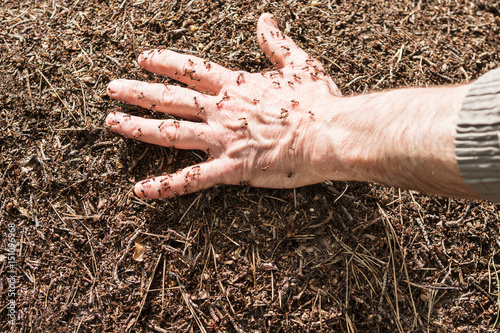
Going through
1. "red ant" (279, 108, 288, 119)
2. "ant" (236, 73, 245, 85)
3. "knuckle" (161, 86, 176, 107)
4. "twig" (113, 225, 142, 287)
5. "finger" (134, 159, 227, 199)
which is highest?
"ant" (236, 73, 245, 85)

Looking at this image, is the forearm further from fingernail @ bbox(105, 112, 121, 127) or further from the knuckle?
fingernail @ bbox(105, 112, 121, 127)

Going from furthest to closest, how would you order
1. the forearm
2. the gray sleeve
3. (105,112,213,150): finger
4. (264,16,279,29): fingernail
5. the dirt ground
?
(264,16,279,29): fingernail → (105,112,213,150): finger → the dirt ground → the forearm → the gray sleeve

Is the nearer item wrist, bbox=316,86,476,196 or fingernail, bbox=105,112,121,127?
wrist, bbox=316,86,476,196

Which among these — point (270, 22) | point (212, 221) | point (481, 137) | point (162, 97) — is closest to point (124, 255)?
point (212, 221)

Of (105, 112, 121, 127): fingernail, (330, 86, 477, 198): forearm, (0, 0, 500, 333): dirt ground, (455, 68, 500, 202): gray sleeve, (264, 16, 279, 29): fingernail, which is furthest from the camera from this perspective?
(264, 16, 279, 29): fingernail

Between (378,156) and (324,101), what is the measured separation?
61 centimetres

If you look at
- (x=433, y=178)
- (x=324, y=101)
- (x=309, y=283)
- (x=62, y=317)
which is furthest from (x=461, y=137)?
(x=62, y=317)

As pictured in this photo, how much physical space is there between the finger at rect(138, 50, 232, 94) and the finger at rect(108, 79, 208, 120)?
0.12 metres

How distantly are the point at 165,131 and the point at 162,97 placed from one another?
0.86 feet

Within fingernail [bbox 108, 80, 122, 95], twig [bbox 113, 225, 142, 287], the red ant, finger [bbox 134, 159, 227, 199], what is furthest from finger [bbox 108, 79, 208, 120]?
twig [bbox 113, 225, 142, 287]

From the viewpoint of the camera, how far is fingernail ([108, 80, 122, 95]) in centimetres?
268

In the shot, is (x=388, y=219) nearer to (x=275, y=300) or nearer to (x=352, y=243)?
(x=352, y=243)

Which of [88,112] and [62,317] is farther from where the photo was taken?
[88,112]

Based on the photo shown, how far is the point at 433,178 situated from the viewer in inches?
71.0
